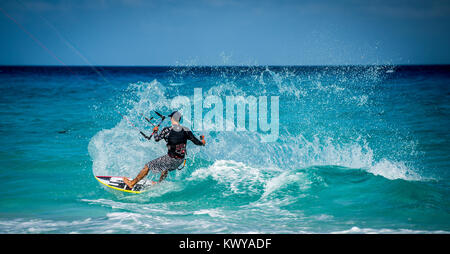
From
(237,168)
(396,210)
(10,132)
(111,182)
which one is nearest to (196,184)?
(237,168)

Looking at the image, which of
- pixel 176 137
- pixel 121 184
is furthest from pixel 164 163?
pixel 121 184

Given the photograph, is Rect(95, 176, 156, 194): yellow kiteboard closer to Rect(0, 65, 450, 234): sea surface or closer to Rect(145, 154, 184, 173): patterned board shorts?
Rect(0, 65, 450, 234): sea surface

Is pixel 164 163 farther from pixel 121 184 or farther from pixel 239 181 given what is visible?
pixel 239 181

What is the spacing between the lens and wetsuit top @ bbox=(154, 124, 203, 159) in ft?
24.9

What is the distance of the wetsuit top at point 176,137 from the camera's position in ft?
24.9

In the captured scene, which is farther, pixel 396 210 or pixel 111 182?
pixel 111 182

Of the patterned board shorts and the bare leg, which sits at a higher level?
the patterned board shorts

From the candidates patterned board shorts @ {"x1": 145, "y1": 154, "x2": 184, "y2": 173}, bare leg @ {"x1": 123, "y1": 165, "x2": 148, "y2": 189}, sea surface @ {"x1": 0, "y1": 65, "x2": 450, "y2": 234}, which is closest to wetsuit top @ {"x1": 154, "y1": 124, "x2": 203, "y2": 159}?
patterned board shorts @ {"x1": 145, "y1": 154, "x2": 184, "y2": 173}

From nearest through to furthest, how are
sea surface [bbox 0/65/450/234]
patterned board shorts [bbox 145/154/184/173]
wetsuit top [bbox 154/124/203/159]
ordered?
sea surface [bbox 0/65/450/234]
wetsuit top [bbox 154/124/203/159]
patterned board shorts [bbox 145/154/184/173]
